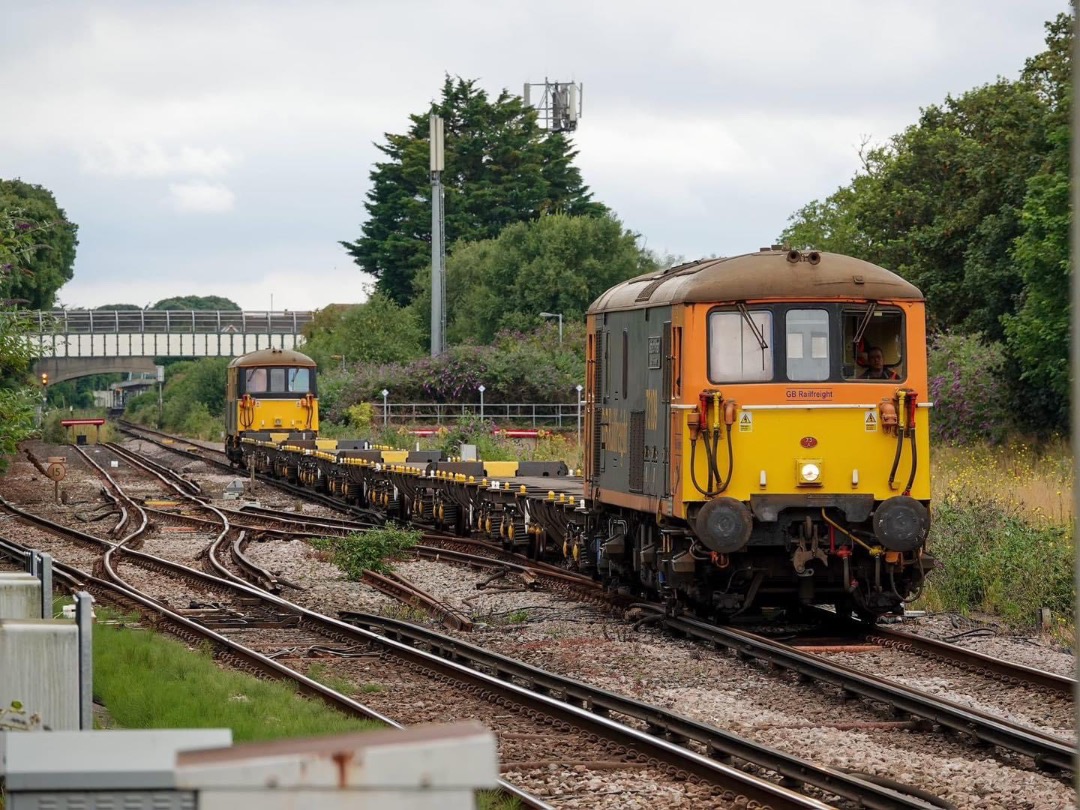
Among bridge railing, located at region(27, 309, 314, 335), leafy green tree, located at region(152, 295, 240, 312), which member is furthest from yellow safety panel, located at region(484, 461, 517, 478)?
leafy green tree, located at region(152, 295, 240, 312)

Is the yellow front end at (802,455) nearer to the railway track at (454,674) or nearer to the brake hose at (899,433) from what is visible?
the brake hose at (899,433)

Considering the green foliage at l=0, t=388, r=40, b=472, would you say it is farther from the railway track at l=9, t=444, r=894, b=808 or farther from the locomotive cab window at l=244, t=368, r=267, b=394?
the locomotive cab window at l=244, t=368, r=267, b=394

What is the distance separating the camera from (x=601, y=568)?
53.7ft

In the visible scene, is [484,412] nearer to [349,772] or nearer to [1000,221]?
[1000,221]

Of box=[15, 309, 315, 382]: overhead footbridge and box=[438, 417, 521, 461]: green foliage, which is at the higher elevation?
box=[15, 309, 315, 382]: overhead footbridge

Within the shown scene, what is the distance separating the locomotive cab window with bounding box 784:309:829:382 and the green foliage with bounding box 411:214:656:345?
53.4 meters

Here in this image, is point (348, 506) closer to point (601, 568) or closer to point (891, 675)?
point (601, 568)

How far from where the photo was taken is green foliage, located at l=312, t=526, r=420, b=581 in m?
19.7

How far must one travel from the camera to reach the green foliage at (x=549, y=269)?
68.1m

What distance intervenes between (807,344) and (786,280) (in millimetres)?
566

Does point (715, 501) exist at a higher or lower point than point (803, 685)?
higher

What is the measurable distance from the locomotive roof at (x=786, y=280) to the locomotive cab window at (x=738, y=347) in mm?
170

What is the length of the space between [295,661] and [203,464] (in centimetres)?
3376

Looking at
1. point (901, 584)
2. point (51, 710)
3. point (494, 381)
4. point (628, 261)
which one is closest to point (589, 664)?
point (901, 584)
